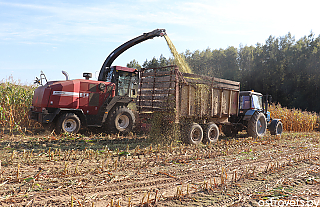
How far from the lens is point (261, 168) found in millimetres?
5227

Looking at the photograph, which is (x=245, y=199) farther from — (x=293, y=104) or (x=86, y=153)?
(x=293, y=104)

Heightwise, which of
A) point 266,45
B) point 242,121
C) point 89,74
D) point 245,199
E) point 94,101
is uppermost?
point 266,45

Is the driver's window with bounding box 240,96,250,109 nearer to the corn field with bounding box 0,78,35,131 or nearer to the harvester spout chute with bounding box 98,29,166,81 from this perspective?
the harvester spout chute with bounding box 98,29,166,81

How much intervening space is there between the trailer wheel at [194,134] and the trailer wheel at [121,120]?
2.98 meters

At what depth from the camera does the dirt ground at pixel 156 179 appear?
336cm

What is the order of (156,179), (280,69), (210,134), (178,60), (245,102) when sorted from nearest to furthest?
(156,179)
(210,134)
(178,60)
(245,102)
(280,69)

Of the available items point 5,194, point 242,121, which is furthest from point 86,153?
point 242,121

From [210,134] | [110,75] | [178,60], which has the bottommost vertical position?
[210,134]

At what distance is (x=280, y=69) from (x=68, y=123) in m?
30.6

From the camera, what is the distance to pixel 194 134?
25.2ft

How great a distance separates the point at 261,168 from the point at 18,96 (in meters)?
10.6

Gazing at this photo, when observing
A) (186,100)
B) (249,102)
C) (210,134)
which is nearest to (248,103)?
(249,102)

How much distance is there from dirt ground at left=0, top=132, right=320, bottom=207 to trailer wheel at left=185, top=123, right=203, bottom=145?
602 millimetres

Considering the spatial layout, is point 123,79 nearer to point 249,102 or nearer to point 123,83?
point 123,83
